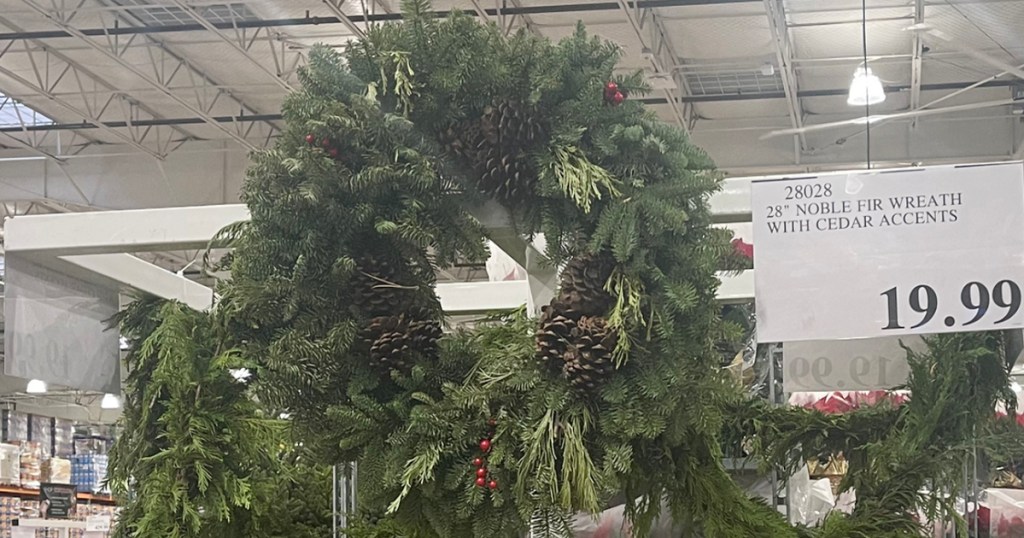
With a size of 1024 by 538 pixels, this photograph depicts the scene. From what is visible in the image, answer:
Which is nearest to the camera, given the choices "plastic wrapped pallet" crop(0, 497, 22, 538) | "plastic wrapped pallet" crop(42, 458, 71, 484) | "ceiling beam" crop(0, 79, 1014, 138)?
"ceiling beam" crop(0, 79, 1014, 138)

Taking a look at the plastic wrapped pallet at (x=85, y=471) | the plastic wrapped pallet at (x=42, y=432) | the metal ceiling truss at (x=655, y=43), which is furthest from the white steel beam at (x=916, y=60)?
the plastic wrapped pallet at (x=42, y=432)

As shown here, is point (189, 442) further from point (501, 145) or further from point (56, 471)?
point (56, 471)

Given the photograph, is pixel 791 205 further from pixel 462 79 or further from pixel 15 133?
pixel 15 133

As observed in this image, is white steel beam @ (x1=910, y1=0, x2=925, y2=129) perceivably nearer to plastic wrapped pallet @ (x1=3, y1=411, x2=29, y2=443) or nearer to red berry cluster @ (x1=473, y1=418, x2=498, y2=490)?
red berry cluster @ (x1=473, y1=418, x2=498, y2=490)

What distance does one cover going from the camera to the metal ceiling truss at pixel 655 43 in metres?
6.54

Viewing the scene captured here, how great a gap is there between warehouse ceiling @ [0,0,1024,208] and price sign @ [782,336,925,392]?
4.73 m

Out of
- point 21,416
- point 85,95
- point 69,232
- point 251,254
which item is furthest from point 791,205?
point 21,416

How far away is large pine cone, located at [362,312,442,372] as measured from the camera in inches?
46.4

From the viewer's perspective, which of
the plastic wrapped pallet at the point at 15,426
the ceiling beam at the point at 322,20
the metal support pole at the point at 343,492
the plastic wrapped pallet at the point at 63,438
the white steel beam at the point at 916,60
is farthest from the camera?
the plastic wrapped pallet at the point at 63,438

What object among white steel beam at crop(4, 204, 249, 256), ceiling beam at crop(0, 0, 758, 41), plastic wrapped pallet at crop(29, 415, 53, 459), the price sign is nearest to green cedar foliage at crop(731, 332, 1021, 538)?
the price sign

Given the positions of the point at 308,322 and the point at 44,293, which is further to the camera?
the point at 44,293

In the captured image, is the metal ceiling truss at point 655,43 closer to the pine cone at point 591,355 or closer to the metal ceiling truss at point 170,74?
the metal ceiling truss at point 170,74

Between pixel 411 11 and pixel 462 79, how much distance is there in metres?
0.11

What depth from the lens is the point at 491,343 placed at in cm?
123
